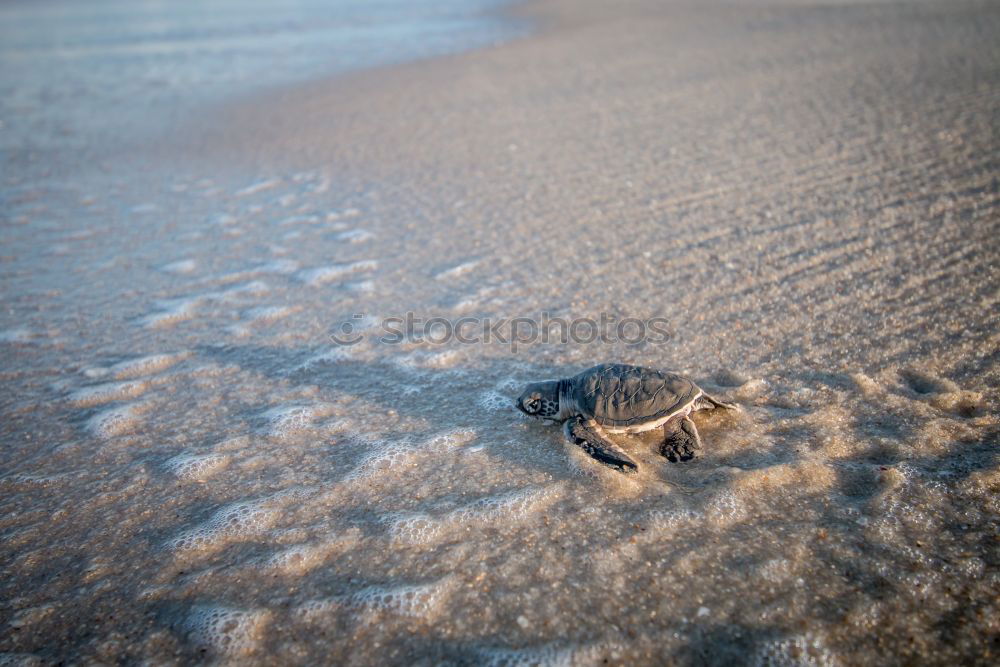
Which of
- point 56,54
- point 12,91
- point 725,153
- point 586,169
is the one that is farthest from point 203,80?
point 725,153

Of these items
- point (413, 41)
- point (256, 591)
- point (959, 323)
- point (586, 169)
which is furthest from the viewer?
point (413, 41)

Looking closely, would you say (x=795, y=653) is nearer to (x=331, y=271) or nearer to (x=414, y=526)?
(x=414, y=526)

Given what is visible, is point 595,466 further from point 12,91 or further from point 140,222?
point 12,91

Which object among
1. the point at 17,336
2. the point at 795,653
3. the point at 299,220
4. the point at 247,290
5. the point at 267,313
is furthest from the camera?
the point at 299,220

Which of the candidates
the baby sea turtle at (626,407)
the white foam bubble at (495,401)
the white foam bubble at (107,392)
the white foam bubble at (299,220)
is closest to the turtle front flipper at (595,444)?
the baby sea turtle at (626,407)

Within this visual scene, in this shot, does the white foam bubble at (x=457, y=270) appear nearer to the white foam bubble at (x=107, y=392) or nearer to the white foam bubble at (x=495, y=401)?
the white foam bubble at (x=495, y=401)

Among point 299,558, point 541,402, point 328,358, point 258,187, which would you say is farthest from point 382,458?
point 258,187

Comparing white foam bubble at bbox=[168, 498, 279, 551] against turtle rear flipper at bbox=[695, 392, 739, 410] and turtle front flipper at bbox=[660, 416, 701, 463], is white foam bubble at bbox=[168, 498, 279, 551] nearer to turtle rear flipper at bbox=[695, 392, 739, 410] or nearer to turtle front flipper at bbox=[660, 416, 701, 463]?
turtle front flipper at bbox=[660, 416, 701, 463]
